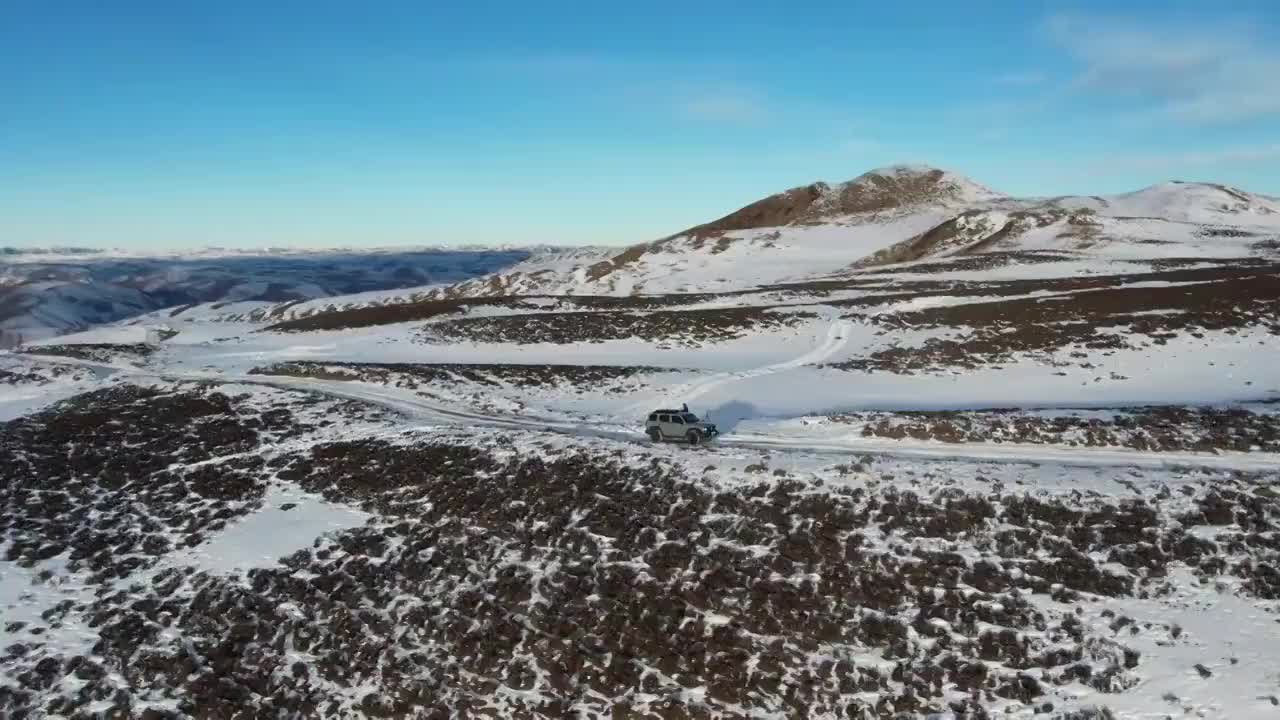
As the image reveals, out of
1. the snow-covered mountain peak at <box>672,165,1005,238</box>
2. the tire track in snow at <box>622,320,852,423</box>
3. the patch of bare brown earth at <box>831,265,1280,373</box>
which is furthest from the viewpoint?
the snow-covered mountain peak at <box>672,165,1005,238</box>

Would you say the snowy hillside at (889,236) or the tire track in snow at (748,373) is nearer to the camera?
the tire track in snow at (748,373)

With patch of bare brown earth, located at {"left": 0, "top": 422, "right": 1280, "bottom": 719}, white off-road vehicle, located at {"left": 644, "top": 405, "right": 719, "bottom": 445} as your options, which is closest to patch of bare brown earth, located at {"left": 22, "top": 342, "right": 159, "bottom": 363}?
patch of bare brown earth, located at {"left": 0, "top": 422, "right": 1280, "bottom": 719}

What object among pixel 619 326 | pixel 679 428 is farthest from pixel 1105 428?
pixel 619 326

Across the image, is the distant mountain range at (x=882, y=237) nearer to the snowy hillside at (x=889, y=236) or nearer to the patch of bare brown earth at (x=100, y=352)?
the snowy hillside at (x=889, y=236)

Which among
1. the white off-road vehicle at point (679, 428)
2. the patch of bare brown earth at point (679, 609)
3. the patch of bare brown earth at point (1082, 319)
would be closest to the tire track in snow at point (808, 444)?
the white off-road vehicle at point (679, 428)

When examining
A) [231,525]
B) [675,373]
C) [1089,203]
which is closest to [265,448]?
[231,525]

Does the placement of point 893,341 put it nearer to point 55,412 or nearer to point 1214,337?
point 1214,337

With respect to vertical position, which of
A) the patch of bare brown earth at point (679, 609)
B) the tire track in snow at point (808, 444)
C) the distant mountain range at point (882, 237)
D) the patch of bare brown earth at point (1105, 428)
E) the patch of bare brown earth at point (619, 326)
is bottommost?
the patch of bare brown earth at point (679, 609)

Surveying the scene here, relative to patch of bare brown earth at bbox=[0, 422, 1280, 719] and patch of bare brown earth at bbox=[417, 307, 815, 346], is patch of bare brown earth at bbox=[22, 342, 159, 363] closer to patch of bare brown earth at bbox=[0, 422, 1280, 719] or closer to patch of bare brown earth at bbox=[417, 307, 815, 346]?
patch of bare brown earth at bbox=[417, 307, 815, 346]

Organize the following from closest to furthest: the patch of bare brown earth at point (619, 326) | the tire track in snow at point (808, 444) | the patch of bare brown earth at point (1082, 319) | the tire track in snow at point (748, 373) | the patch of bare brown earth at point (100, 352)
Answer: the tire track in snow at point (808, 444)
the tire track in snow at point (748, 373)
the patch of bare brown earth at point (1082, 319)
the patch of bare brown earth at point (100, 352)
the patch of bare brown earth at point (619, 326)
